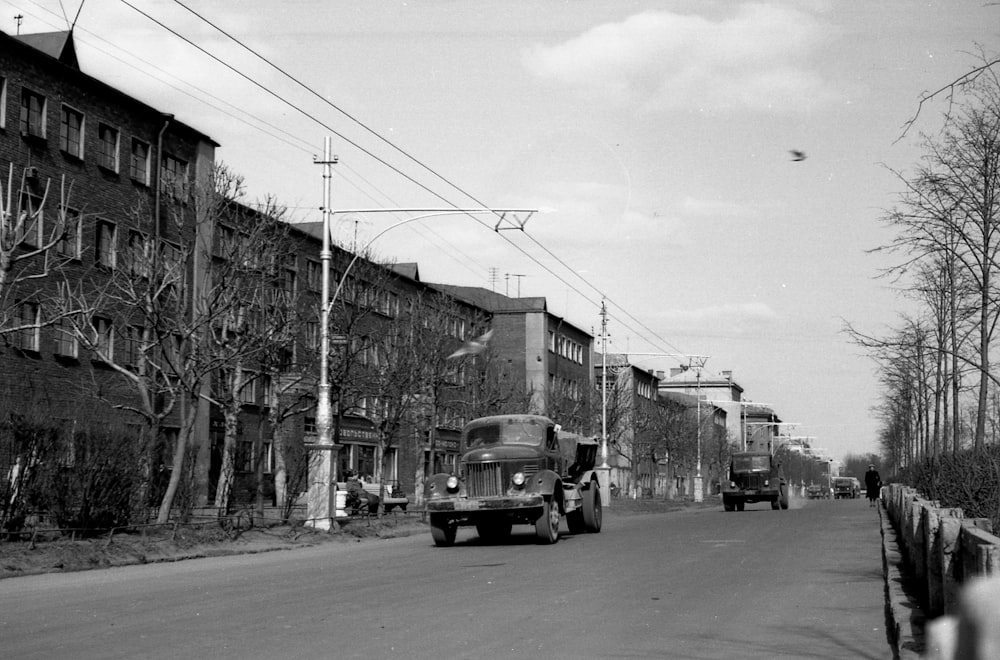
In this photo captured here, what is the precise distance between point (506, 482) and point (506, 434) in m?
1.47

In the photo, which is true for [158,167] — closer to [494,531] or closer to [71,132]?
[71,132]

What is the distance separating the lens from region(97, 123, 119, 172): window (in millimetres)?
40531

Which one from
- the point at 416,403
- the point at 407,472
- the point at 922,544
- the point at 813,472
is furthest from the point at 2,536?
the point at 813,472

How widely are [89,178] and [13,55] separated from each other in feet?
15.5

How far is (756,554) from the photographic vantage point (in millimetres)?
20281

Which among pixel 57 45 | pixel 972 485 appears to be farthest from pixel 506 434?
pixel 57 45

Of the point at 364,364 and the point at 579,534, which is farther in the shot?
the point at 364,364

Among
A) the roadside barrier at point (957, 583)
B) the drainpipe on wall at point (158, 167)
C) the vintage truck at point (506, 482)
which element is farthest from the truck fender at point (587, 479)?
the drainpipe on wall at point (158, 167)

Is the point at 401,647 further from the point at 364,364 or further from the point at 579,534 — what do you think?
the point at 364,364

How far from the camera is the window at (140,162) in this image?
42.5 meters

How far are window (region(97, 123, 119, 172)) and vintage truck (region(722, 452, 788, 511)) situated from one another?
3134cm

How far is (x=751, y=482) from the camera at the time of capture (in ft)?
190

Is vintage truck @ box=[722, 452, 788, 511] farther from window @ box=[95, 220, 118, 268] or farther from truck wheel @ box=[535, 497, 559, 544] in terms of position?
truck wheel @ box=[535, 497, 559, 544]

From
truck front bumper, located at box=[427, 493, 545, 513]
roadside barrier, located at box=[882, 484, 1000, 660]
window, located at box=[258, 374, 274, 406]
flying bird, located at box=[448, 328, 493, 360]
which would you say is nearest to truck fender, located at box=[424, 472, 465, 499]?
truck front bumper, located at box=[427, 493, 545, 513]
